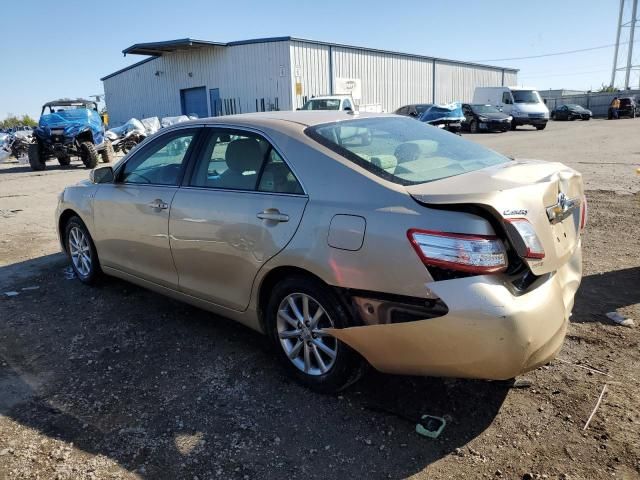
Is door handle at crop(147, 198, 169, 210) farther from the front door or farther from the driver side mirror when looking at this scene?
the driver side mirror

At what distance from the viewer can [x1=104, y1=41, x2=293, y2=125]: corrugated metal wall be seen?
28828mm

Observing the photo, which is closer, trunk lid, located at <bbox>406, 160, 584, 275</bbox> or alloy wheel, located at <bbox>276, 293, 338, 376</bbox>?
trunk lid, located at <bbox>406, 160, 584, 275</bbox>

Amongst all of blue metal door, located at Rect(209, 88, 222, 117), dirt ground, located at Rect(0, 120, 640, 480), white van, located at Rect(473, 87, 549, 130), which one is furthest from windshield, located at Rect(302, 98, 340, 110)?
dirt ground, located at Rect(0, 120, 640, 480)

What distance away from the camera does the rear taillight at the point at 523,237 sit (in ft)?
8.02

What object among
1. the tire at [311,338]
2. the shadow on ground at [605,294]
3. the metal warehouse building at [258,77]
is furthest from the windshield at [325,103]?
the tire at [311,338]

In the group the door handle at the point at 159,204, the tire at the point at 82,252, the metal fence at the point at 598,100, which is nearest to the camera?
the door handle at the point at 159,204

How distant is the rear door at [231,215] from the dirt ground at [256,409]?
567 mm

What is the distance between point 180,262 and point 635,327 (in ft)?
10.8

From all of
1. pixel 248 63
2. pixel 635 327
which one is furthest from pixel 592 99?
pixel 635 327

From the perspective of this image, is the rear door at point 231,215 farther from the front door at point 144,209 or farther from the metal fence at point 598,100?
the metal fence at point 598,100

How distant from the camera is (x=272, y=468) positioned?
8.34 feet

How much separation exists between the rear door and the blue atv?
1461 cm

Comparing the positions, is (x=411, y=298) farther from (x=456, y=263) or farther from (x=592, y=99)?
(x=592, y=99)

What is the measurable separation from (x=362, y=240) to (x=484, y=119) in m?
27.3
